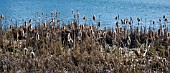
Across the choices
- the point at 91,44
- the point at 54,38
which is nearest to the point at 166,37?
the point at 91,44

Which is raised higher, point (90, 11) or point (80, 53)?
point (80, 53)

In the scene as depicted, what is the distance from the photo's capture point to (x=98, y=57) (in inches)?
170

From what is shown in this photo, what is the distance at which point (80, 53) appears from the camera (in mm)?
4465

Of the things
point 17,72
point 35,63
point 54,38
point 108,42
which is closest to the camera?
point 17,72

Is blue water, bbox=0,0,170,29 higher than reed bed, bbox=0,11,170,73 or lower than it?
lower

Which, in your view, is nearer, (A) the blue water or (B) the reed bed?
(B) the reed bed

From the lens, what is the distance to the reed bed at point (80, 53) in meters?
3.96

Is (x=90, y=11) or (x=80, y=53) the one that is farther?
(x=90, y=11)

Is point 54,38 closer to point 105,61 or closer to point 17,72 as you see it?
point 105,61

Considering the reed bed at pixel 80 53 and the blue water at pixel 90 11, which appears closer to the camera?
the reed bed at pixel 80 53

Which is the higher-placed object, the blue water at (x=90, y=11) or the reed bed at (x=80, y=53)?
the reed bed at (x=80, y=53)

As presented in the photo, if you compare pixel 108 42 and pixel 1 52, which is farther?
pixel 108 42

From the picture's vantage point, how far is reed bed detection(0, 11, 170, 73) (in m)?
3.96

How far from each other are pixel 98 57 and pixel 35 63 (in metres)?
0.69
